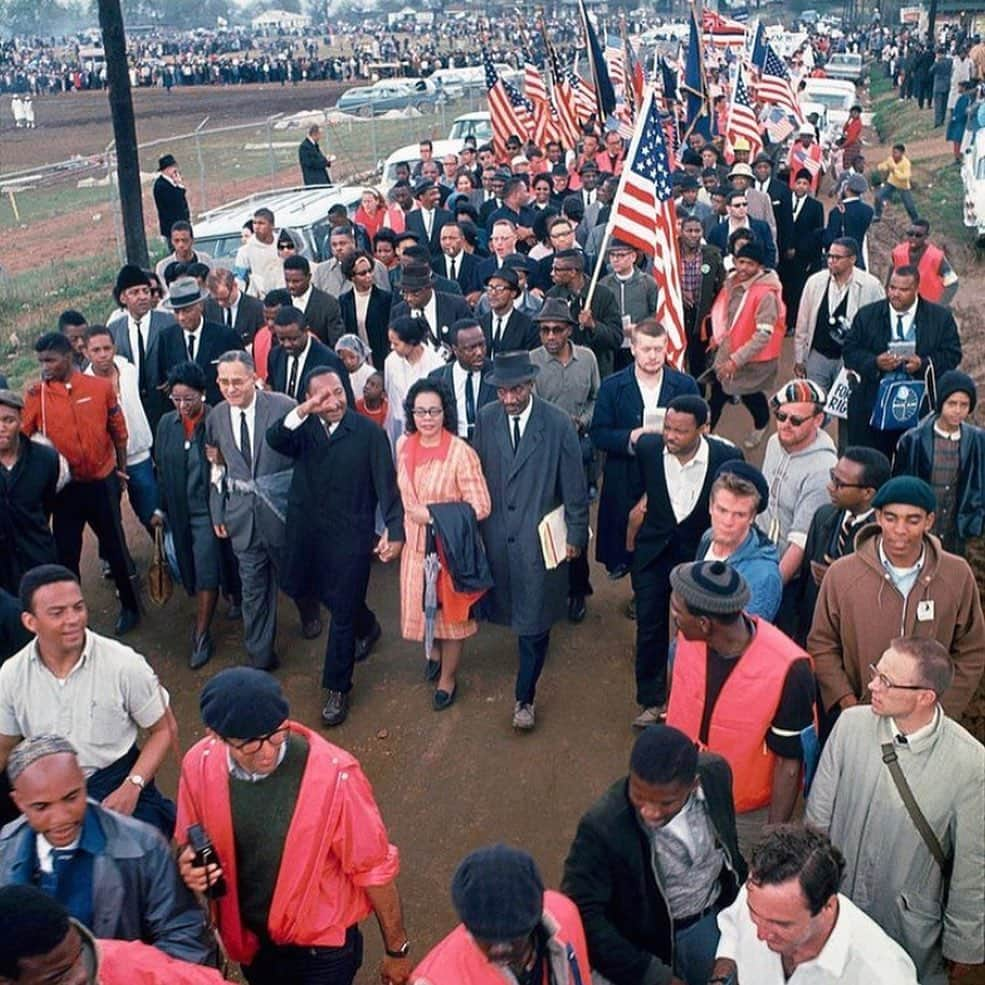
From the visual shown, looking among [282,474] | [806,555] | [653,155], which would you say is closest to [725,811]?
Answer: [806,555]

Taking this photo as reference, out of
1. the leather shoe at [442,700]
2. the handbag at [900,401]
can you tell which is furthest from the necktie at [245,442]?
the handbag at [900,401]

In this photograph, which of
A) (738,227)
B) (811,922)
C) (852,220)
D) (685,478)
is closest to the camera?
(811,922)

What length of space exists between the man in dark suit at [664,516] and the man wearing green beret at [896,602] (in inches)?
48.9

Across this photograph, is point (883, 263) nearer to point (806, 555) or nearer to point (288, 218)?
point (288, 218)

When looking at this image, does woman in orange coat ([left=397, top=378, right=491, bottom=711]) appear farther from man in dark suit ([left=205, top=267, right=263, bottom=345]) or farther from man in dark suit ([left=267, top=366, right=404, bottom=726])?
man in dark suit ([left=205, top=267, right=263, bottom=345])

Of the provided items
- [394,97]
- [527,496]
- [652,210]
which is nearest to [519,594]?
[527,496]

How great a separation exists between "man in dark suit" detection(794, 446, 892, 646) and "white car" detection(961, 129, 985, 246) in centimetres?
1527

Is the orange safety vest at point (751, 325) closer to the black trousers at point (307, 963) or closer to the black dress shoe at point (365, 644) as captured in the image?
the black dress shoe at point (365, 644)

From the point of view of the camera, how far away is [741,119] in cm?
1593

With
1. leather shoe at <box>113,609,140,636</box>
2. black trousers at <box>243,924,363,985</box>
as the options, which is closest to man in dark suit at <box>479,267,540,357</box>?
leather shoe at <box>113,609,140,636</box>

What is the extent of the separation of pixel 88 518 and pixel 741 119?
11.9m

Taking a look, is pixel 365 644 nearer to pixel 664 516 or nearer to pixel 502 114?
pixel 664 516

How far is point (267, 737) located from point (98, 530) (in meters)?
4.51

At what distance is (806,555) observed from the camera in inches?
212
